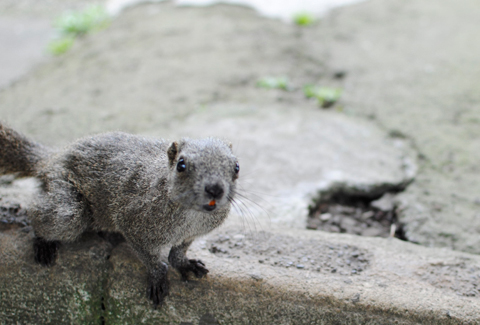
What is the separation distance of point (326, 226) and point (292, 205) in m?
0.32

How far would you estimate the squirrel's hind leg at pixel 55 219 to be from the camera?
8.79 ft

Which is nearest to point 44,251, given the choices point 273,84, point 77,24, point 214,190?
point 214,190

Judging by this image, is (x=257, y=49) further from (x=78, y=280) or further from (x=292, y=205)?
(x=78, y=280)

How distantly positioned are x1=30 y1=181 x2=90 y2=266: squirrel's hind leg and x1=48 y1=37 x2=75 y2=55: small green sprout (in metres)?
4.50

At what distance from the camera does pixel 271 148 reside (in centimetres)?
442

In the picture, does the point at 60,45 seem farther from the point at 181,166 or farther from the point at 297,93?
the point at 181,166

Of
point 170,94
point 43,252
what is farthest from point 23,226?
point 170,94

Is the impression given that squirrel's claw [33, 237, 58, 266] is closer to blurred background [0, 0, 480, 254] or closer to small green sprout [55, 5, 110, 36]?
blurred background [0, 0, 480, 254]

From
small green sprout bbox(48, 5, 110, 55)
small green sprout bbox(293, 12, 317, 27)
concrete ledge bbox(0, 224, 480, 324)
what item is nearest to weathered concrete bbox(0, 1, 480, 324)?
concrete ledge bbox(0, 224, 480, 324)

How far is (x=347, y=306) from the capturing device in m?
2.43

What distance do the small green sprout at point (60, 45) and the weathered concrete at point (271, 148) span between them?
315mm

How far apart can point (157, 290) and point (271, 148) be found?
2.18 m

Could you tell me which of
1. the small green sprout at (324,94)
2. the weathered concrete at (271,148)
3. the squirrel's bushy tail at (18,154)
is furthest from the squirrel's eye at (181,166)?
the small green sprout at (324,94)

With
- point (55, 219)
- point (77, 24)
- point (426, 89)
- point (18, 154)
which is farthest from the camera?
point (77, 24)
